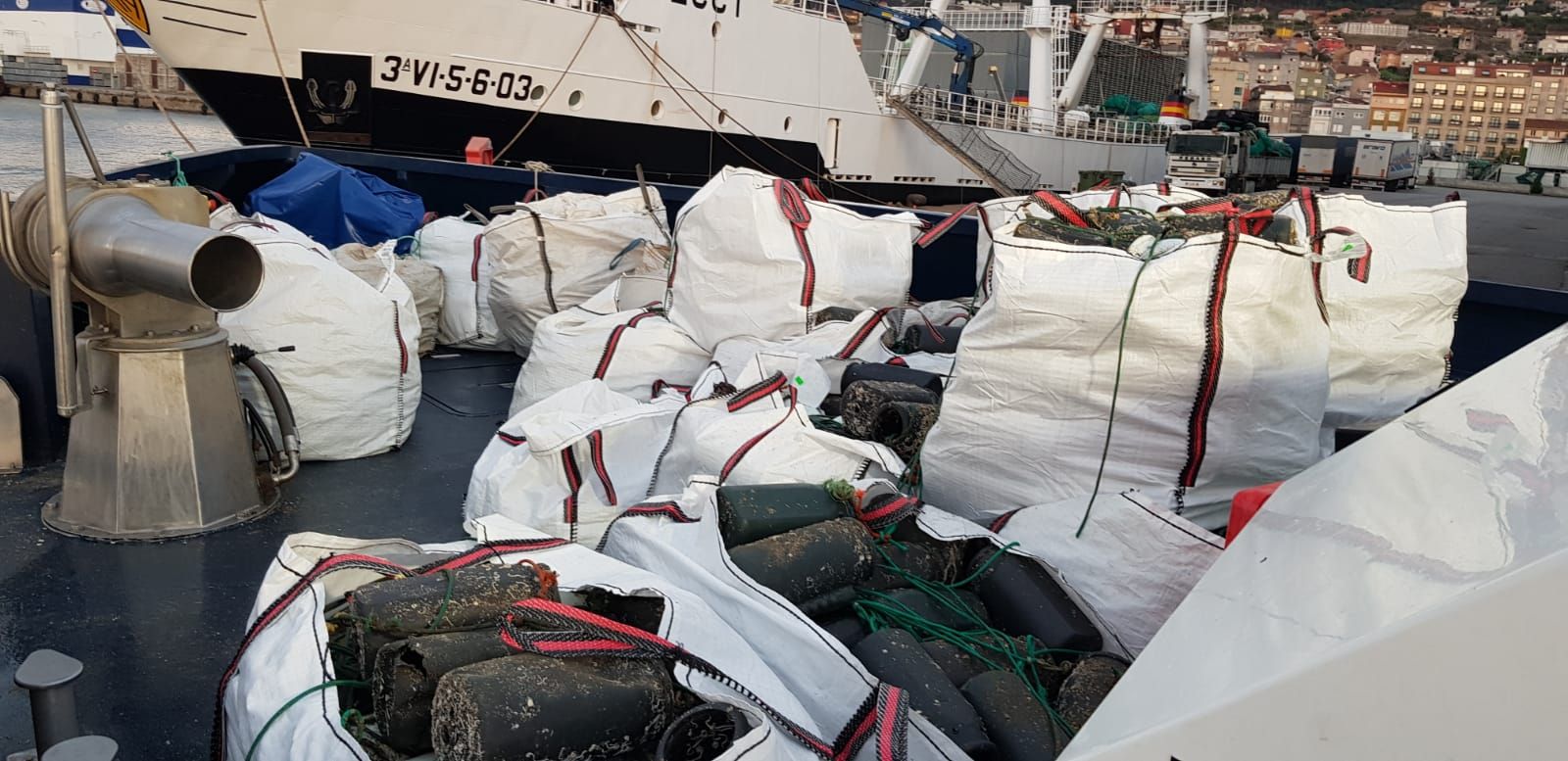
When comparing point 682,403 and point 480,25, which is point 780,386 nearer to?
point 682,403

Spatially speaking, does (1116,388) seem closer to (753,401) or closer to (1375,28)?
(753,401)

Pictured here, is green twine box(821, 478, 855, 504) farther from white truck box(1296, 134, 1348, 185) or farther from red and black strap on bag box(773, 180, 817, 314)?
white truck box(1296, 134, 1348, 185)

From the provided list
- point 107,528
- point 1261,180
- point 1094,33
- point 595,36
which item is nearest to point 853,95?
point 595,36

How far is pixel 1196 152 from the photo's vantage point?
72.2 ft

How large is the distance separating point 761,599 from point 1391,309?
240 cm

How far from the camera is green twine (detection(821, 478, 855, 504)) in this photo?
2.34 metres

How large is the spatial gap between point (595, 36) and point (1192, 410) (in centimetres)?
1392

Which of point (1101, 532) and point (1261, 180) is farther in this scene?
point (1261, 180)

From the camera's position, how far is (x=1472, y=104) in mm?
97188

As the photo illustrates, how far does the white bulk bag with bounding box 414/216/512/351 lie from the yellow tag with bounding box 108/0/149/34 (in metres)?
9.09

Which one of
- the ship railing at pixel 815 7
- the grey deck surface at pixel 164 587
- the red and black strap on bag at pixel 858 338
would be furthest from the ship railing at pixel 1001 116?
the grey deck surface at pixel 164 587

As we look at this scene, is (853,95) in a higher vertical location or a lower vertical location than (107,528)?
higher

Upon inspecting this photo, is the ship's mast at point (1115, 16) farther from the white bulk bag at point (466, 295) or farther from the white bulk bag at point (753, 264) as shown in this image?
the white bulk bag at point (753, 264)

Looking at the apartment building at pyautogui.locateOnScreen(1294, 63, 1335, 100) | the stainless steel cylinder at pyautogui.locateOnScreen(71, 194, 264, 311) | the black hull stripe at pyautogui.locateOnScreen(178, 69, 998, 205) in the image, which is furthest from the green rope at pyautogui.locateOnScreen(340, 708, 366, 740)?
the apartment building at pyautogui.locateOnScreen(1294, 63, 1335, 100)
